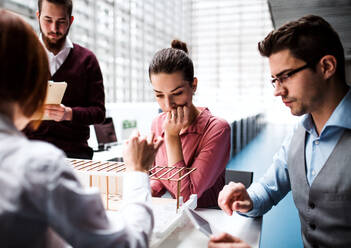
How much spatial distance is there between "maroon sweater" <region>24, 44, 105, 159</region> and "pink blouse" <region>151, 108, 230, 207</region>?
482mm

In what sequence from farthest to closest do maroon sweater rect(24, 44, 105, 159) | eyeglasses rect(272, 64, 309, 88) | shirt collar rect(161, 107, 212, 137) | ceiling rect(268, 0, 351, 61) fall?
ceiling rect(268, 0, 351, 61)
maroon sweater rect(24, 44, 105, 159)
shirt collar rect(161, 107, 212, 137)
eyeglasses rect(272, 64, 309, 88)

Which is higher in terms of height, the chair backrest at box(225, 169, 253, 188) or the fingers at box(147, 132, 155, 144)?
the fingers at box(147, 132, 155, 144)

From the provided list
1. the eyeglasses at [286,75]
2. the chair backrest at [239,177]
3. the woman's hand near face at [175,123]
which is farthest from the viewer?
the chair backrest at [239,177]

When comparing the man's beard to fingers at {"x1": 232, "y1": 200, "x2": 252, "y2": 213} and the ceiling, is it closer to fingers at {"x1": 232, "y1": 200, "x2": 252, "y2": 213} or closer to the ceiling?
fingers at {"x1": 232, "y1": 200, "x2": 252, "y2": 213}

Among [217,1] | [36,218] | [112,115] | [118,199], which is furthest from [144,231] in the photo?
[217,1]

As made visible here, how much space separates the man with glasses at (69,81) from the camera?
156cm

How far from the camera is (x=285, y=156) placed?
1414 mm

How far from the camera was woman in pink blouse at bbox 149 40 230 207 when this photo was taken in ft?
4.45

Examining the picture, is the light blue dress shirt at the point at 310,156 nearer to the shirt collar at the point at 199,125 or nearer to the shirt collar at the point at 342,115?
the shirt collar at the point at 342,115

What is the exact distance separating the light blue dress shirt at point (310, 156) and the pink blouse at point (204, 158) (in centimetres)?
21

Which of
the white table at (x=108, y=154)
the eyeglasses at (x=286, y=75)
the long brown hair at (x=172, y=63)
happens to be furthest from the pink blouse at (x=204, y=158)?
the white table at (x=108, y=154)

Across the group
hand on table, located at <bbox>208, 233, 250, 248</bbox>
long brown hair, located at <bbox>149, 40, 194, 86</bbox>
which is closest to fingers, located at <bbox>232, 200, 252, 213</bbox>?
hand on table, located at <bbox>208, 233, 250, 248</bbox>

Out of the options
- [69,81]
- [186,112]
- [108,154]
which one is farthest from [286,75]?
[108,154]

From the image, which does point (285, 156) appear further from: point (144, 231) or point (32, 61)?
point (32, 61)
